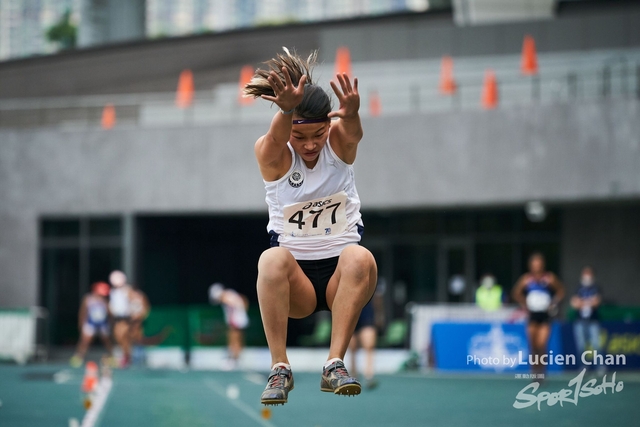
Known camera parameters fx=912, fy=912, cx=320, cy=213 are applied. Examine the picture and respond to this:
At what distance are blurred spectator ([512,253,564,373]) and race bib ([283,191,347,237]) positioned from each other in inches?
368

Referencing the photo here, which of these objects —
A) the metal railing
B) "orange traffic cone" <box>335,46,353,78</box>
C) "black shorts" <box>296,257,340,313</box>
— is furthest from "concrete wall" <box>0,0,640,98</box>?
"black shorts" <box>296,257,340,313</box>

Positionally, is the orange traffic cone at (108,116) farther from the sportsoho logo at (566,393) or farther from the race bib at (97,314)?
the sportsoho logo at (566,393)

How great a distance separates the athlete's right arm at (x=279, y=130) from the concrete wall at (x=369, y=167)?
1649 centimetres

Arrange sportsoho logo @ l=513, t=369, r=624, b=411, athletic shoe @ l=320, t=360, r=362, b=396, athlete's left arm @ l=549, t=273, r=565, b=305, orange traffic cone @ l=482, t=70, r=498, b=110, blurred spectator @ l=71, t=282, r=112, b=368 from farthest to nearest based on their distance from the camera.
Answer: orange traffic cone @ l=482, t=70, r=498, b=110, blurred spectator @ l=71, t=282, r=112, b=368, athlete's left arm @ l=549, t=273, r=565, b=305, sportsoho logo @ l=513, t=369, r=624, b=411, athletic shoe @ l=320, t=360, r=362, b=396

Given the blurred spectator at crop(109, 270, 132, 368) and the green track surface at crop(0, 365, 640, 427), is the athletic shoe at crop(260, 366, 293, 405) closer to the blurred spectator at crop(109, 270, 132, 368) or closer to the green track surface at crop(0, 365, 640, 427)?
the green track surface at crop(0, 365, 640, 427)

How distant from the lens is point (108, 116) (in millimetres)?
24453

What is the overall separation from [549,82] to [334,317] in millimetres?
17010

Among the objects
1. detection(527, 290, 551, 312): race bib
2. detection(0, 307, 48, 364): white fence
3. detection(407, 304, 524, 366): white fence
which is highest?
detection(527, 290, 551, 312): race bib

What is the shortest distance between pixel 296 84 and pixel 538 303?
10019 mm

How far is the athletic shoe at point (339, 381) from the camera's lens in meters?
5.19

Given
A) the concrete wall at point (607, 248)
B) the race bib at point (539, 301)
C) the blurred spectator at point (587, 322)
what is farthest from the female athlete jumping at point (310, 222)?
the concrete wall at point (607, 248)

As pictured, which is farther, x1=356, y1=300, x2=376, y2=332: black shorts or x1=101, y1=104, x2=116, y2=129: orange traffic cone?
x1=101, y1=104, x2=116, y2=129: orange traffic cone

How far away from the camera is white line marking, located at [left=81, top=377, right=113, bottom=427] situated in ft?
34.5

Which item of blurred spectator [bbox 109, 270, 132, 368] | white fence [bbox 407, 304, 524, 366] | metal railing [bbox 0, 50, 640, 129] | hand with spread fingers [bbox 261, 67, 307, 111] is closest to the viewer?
hand with spread fingers [bbox 261, 67, 307, 111]
